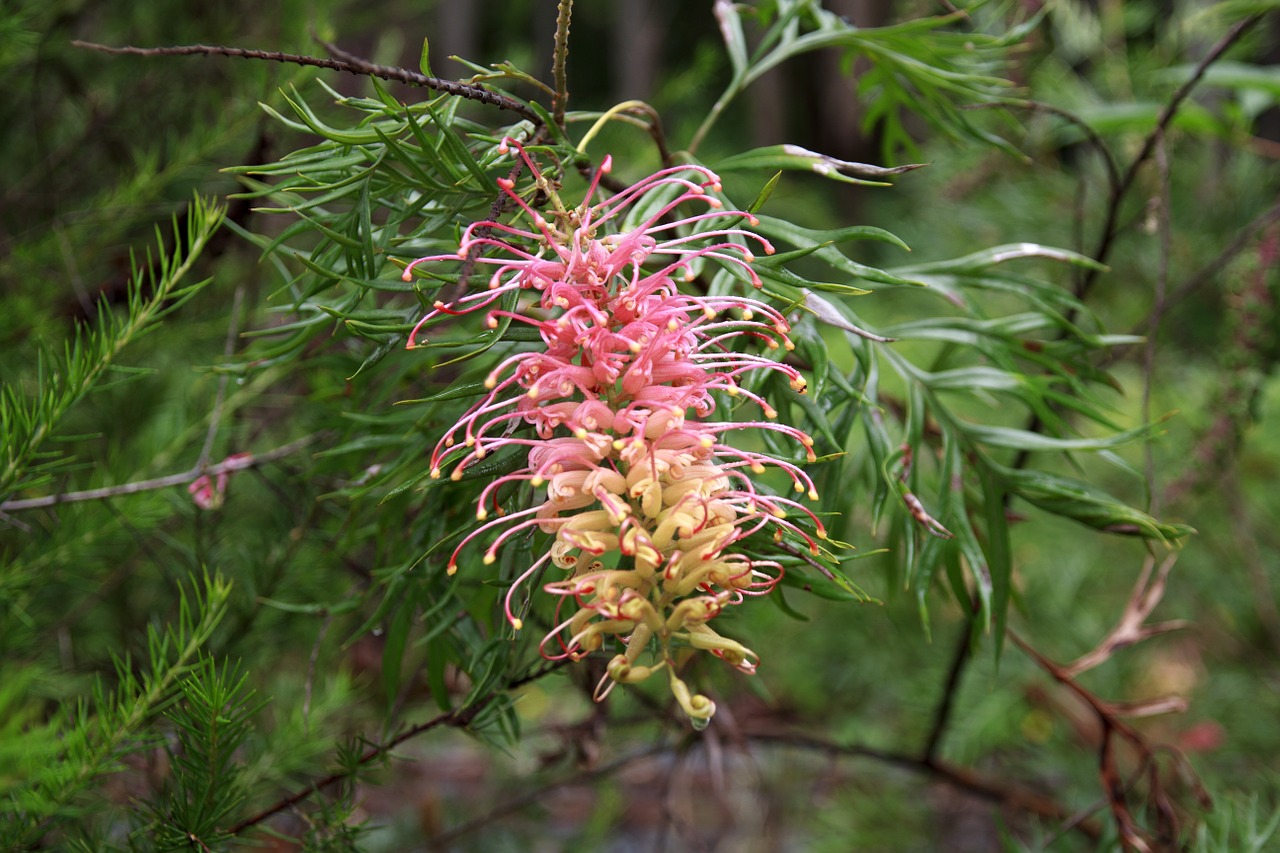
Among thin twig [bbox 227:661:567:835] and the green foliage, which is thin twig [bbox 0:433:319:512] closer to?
the green foliage

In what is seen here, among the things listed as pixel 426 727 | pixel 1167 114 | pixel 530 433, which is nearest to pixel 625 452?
pixel 530 433

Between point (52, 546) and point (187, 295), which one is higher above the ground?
point (187, 295)

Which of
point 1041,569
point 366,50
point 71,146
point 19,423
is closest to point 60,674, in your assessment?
point 19,423

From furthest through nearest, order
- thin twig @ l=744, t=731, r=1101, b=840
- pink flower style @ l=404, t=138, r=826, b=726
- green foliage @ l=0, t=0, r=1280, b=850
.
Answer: thin twig @ l=744, t=731, r=1101, b=840 → green foliage @ l=0, t=0, r=1280, b=850 → pink flower style @ l=404, t=138, r=826, b=726

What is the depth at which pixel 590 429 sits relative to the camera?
1.27ft

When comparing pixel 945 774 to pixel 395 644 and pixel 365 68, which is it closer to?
pixel 395 644

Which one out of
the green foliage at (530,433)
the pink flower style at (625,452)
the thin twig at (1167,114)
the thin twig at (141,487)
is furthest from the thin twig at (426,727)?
the thin twig at (1167,114)

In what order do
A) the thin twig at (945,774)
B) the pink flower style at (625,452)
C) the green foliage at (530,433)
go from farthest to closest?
the thin twig at (945,774)
the green foliage at (530,433)
the pink flower style at (625,452)

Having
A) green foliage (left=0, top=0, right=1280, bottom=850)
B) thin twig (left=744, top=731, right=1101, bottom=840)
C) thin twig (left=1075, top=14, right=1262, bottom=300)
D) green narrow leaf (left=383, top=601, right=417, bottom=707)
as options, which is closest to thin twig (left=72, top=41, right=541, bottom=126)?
green foliage (left=0, top=0, right=1280, bottom=850)

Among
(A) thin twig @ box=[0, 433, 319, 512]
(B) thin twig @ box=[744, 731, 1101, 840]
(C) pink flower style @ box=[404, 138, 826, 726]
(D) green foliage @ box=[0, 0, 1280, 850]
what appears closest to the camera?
(C) pink flower style @ box=[404, 138, 826, 726]

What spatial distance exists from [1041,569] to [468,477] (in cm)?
108

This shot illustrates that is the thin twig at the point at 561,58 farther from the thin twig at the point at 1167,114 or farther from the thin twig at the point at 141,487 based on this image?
the thin twig at the point at 1167,114

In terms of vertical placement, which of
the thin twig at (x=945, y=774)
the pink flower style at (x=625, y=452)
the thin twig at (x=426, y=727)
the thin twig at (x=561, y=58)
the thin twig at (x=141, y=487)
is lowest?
the thin twig at (x=945, y=774)

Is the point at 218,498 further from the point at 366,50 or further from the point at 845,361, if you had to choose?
the point at 366,50
